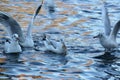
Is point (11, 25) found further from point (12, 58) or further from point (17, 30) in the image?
point (12, 58)

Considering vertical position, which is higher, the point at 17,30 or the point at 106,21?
the point at 106,21

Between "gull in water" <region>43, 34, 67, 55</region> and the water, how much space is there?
191 mm

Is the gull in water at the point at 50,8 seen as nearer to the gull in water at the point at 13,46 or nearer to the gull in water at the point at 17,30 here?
the gull in water at the point at 17,30

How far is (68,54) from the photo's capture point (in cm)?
1872

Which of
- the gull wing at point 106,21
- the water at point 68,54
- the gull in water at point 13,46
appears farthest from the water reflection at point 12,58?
the gull wing at point 106,21

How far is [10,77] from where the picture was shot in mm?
15867

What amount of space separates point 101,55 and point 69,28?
148 inches

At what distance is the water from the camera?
1631 cm

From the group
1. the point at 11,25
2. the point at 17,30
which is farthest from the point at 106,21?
the point at 11,25

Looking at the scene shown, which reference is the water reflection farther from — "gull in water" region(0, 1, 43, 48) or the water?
"gull in water" region(0, 1, 43, 48)


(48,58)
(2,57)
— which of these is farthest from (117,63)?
(2,57)

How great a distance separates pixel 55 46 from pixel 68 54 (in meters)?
0.60

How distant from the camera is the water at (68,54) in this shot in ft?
53.5

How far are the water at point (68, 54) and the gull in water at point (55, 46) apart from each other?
7.5 inches
